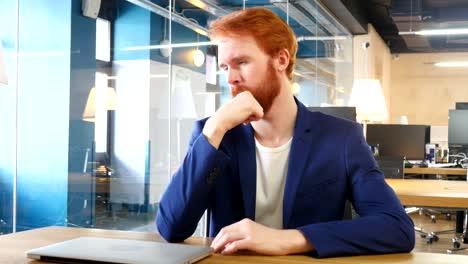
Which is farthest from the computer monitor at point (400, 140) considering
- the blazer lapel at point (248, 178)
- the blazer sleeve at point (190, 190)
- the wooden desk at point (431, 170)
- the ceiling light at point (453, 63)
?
the ceiling light at point (453, 63)

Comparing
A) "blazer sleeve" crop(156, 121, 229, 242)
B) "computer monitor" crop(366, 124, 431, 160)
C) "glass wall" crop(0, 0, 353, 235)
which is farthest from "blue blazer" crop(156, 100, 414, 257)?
"computer monitor" crop(366, 124, 431, 160)

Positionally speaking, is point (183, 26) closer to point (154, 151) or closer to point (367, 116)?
point (154, 151)

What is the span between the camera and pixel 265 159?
148 cm

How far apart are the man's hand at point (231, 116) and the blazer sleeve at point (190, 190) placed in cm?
2

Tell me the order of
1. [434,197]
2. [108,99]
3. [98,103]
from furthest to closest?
1. [108,99]
2. [98,103]
3. [434,197]

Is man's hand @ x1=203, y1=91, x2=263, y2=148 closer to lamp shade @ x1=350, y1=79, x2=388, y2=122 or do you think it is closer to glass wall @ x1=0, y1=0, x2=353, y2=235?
glass wall @ x1=0, y1=0, x2=353, y2=235

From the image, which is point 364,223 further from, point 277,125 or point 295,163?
point 277,125

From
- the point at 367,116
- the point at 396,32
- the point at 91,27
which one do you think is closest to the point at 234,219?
the point at 91,27

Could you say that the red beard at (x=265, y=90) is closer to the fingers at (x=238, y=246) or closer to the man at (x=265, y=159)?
the man at (x=265, y=159)

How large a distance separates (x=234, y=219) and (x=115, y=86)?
422cm

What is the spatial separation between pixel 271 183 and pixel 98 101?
3.95 metres

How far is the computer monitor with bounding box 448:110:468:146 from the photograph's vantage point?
6.85 m

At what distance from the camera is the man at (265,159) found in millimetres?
1361

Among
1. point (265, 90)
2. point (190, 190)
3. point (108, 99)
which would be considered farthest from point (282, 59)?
point (108, 99)
